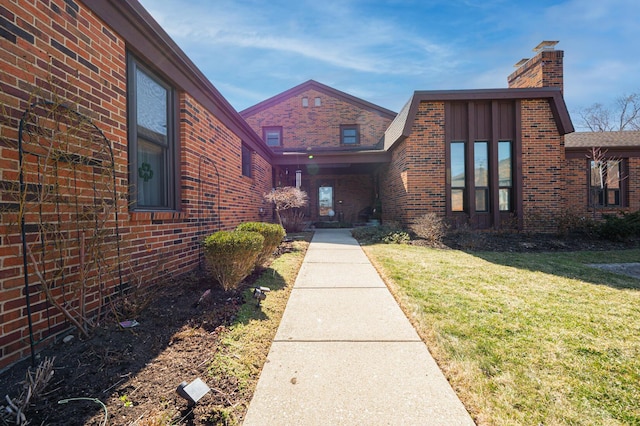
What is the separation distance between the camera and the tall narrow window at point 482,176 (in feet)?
28.6

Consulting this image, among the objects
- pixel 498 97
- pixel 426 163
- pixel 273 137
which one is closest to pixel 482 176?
pixel 426 163

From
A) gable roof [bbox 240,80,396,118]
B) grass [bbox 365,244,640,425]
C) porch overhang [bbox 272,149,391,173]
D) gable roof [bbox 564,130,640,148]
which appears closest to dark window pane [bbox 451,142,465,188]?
porch overhang [bbox 272,149,391,173]

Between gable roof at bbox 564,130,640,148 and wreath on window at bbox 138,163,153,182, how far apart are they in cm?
1365

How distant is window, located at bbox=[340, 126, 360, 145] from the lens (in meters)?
15.9

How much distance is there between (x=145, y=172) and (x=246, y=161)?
187 inches

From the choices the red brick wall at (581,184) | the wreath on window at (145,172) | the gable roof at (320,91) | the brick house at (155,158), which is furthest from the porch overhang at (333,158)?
the wreath on window at (145,172)

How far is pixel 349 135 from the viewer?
15961 millimetres

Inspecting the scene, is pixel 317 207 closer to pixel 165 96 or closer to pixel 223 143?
pixel 223 143

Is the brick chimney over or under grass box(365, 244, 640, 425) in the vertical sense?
over

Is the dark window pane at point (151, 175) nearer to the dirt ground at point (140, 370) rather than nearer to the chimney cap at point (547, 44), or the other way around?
the dirt ground at point (140, 370)

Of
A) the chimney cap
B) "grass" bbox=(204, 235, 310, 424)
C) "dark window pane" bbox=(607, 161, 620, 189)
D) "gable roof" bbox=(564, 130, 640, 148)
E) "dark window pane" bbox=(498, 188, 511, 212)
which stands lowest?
"grass" bbox=(204, 235, 310, 424)

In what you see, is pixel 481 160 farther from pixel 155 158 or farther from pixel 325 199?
pixel 155 158

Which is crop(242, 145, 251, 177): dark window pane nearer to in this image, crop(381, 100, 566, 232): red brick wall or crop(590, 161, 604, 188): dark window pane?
crop(381, 100, 566, 232): red brick wall

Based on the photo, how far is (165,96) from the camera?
3.87 meters
